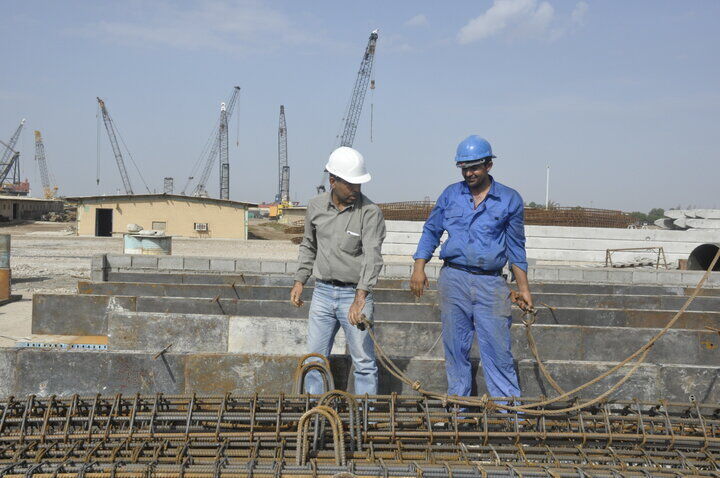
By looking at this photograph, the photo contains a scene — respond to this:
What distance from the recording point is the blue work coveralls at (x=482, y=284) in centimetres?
373

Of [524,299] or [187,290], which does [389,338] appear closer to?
[524,299]

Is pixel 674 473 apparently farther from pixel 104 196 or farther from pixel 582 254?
pixel 104 196

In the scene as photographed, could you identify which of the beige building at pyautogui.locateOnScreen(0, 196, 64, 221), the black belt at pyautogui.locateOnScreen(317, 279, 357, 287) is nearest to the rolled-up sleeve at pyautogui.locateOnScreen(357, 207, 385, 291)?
the black belt at pyautogui.locateOnScreen(317, 279, 357, 287)

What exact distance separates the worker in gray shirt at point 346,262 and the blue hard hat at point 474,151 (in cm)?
61

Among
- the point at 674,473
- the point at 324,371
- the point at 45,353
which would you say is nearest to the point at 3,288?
the point at 45,353

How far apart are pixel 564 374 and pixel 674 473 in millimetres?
1771

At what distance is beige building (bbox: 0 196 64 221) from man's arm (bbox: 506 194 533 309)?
44.1 meters

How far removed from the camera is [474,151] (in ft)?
12.2

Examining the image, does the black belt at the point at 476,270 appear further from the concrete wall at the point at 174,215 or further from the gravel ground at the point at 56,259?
the concrete wall at the point at 174,215

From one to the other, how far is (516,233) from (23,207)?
4987cm

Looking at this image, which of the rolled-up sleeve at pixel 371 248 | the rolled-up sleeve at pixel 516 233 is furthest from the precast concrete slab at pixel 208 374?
the rolled-up sleeve at pixel 516 233

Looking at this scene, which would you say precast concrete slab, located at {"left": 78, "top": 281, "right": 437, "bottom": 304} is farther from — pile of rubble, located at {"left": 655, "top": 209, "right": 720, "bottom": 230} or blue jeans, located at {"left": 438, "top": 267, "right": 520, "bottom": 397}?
pile of rubble, located at {"left": 655, "top": 209, "right": 720, "bottom": 230}

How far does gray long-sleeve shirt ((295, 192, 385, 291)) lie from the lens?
12.8ft

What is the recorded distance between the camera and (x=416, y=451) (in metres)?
3.08
